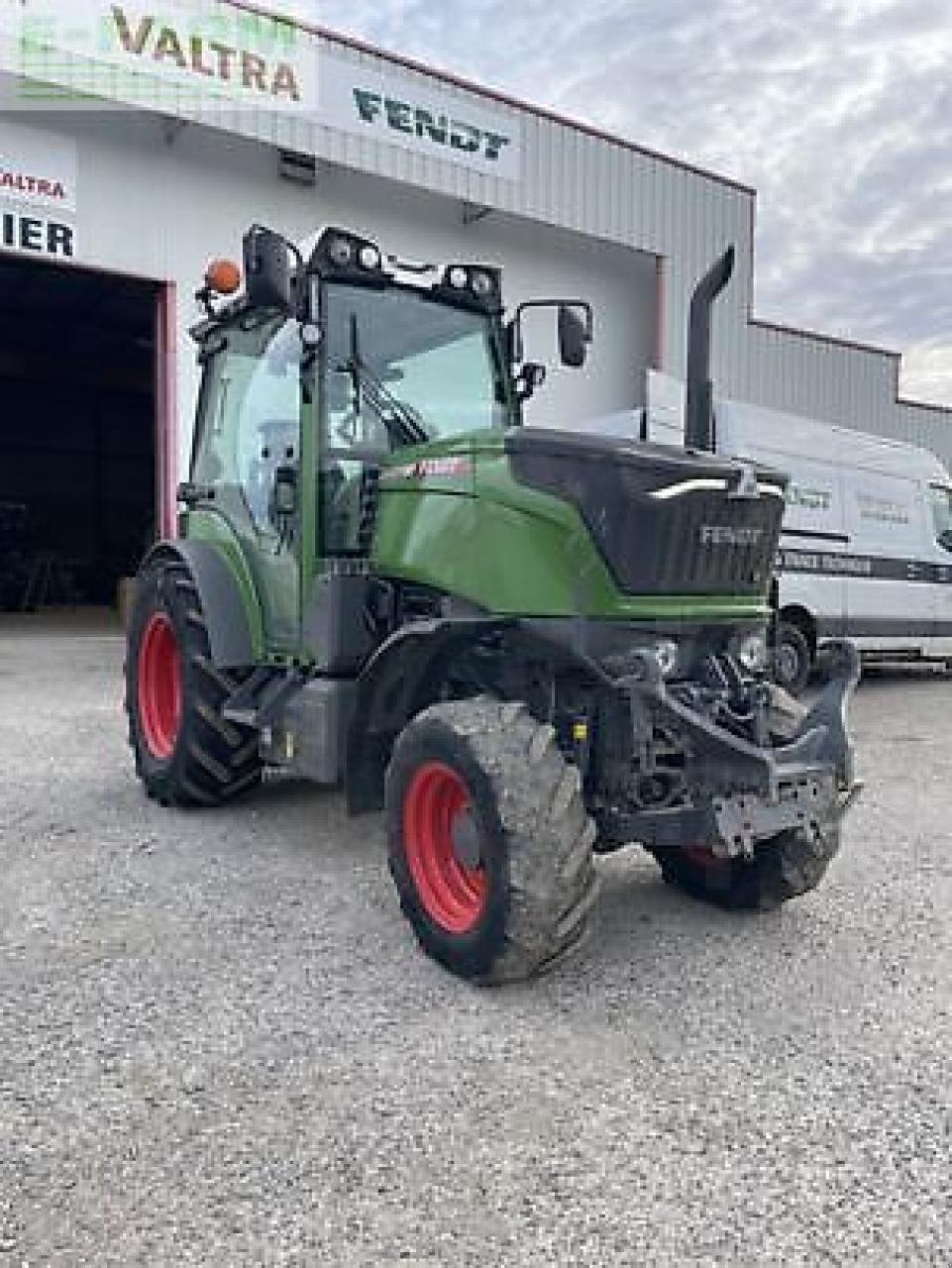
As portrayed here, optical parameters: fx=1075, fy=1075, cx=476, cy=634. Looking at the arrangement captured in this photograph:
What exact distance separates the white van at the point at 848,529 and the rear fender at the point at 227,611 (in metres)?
5.29

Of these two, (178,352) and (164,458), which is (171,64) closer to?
(178,352)

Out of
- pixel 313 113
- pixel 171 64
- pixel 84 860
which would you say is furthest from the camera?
pixel 313 113

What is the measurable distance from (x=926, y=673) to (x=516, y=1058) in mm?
11277

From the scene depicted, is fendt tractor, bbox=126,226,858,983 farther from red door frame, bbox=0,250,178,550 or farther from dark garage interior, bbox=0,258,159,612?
dark garage interior, bbox=0,258,159,612

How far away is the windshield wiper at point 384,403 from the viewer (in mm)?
4254

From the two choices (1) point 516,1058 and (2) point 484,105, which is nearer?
(1) point 516,1058

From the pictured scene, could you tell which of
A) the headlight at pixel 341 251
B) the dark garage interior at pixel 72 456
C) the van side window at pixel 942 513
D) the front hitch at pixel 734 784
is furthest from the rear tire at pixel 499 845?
the dark garage interior at pixel 72 456

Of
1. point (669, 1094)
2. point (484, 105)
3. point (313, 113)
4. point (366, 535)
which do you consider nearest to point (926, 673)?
point (484, 105)

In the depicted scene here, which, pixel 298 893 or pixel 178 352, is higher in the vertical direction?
pixel 178 352

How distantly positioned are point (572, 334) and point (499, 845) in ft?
7.82

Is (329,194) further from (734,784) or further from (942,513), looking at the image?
(734,784)

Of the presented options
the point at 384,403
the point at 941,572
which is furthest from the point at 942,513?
the point at 384,403

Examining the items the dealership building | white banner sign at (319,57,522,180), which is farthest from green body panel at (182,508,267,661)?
white banner sign at (319,57,522,180)

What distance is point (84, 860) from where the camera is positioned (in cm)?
441
